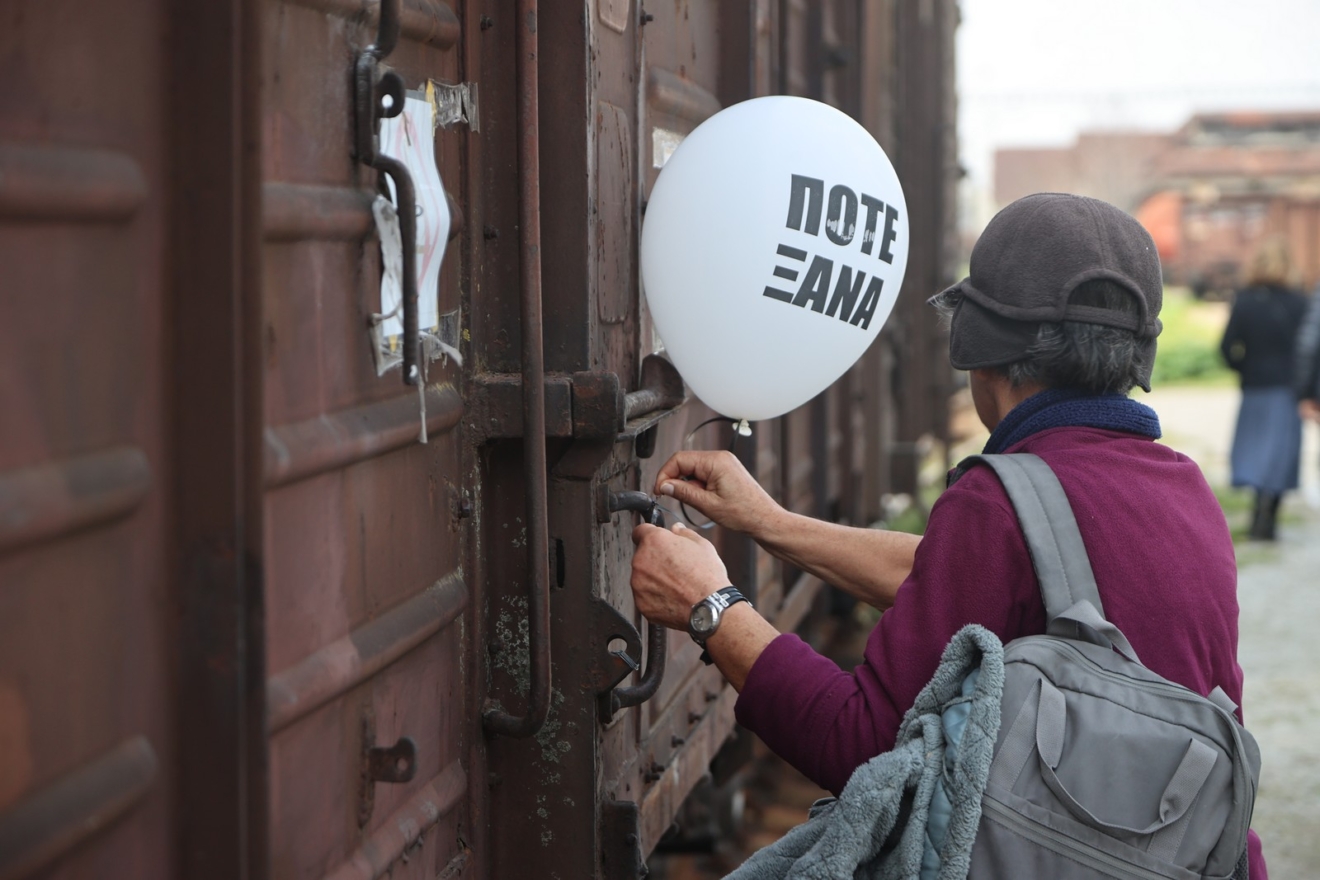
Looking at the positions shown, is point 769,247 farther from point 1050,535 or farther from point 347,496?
point 347,496

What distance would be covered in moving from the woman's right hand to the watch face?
378mm

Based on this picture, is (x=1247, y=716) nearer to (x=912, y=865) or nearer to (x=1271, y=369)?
(x=1271, y=369)

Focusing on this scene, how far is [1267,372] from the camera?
8.20 metres

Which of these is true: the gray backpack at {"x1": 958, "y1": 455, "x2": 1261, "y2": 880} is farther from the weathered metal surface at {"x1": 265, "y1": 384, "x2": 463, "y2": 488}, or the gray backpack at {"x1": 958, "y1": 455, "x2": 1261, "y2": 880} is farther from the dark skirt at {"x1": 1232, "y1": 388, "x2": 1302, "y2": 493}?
the dark skirt at {"x1": 1232, "y1": 388, "x2": 1302, "y2": 493}

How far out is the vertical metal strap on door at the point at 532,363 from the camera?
5.85 feet

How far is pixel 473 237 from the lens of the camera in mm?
1857

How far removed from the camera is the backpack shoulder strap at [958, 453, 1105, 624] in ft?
5.41

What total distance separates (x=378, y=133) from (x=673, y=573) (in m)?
0.80

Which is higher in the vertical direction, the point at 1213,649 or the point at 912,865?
the point at 1213,649

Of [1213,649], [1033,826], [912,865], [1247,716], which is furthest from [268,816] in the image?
[1247,716]

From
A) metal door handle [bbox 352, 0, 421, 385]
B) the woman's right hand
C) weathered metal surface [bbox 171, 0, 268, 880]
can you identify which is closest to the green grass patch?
the woman's right hand

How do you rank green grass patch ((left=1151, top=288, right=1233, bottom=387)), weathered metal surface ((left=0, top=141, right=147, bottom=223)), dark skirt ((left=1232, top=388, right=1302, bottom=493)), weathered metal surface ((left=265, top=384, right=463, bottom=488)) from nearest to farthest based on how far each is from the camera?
weathered metal surface ((left=0, top=141, right=147, bottom=223)) → weathered metal surface ((left=265, top=384, right=463, bottom=488)) → dark skirt ((left=1232, top=388, right=1302, bottom=493)) → green grass patch ((left=1151, top=288, right=1233, bottom=387))

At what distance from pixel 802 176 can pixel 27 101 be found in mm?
1247

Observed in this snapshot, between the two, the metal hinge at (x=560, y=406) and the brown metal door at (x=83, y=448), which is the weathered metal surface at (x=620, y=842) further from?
the brown metal door at (x=83, y=448)
